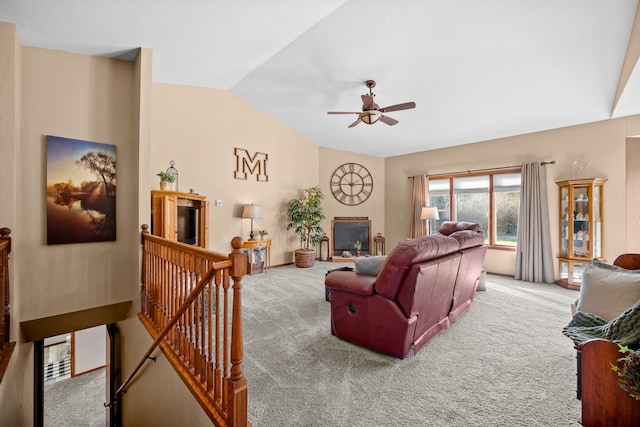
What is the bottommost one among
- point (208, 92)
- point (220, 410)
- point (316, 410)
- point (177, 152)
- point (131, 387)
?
point (131, 387)

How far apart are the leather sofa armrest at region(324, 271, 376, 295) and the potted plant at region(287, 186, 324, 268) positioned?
3.32 meters

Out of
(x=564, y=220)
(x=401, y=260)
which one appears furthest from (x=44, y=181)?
(x=564, y=220)

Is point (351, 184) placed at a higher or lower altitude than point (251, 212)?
higher

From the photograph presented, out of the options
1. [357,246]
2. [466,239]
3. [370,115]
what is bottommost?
[357,246]

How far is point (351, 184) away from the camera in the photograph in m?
7.11

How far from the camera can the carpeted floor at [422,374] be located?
1.68 metres

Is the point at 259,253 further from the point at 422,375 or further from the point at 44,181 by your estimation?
the point at 422,375

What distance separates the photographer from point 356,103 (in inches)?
179

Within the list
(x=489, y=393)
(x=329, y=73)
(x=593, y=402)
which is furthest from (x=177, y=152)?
(x=593, y=402)

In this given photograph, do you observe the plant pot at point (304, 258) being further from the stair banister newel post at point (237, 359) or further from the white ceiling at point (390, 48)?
the stair banister newel post at point (237, 359)

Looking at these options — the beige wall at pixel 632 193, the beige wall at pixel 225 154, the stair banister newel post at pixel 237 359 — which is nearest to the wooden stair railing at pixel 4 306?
the beige wall at pixel 225 154

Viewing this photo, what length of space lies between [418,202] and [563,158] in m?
2.70

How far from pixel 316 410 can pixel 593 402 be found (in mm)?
1491

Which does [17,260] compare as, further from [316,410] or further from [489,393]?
[489,393]
